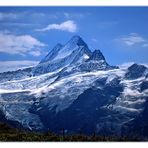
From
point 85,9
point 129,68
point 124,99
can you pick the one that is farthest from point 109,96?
point 85,9

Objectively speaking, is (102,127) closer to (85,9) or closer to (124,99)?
(124,99)

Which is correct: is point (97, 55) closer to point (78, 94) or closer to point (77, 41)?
point (77, 41)

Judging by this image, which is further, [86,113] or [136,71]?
[86,113]

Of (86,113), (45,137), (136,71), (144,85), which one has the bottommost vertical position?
(45,137)

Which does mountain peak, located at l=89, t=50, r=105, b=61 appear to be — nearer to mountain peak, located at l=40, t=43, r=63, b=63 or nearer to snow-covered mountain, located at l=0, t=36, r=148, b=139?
snow-covered mountain, located at l=0, t=36, r=148, b=139

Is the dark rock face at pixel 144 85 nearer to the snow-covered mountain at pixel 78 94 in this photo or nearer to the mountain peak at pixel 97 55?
the snow-covered mountain at pixel 78 94

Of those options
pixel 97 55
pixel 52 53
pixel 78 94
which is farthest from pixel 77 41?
pixel 78 94

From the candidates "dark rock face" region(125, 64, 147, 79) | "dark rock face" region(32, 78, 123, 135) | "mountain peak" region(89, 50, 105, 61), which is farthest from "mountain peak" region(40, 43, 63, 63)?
"dark rock face" region(125, 64, 147, 79)

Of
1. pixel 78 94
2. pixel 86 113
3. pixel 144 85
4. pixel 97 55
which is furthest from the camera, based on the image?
pixel 78 94

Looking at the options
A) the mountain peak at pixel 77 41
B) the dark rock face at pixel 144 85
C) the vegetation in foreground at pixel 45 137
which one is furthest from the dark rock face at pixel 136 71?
the vegetation in foreground at pixel 45 137
